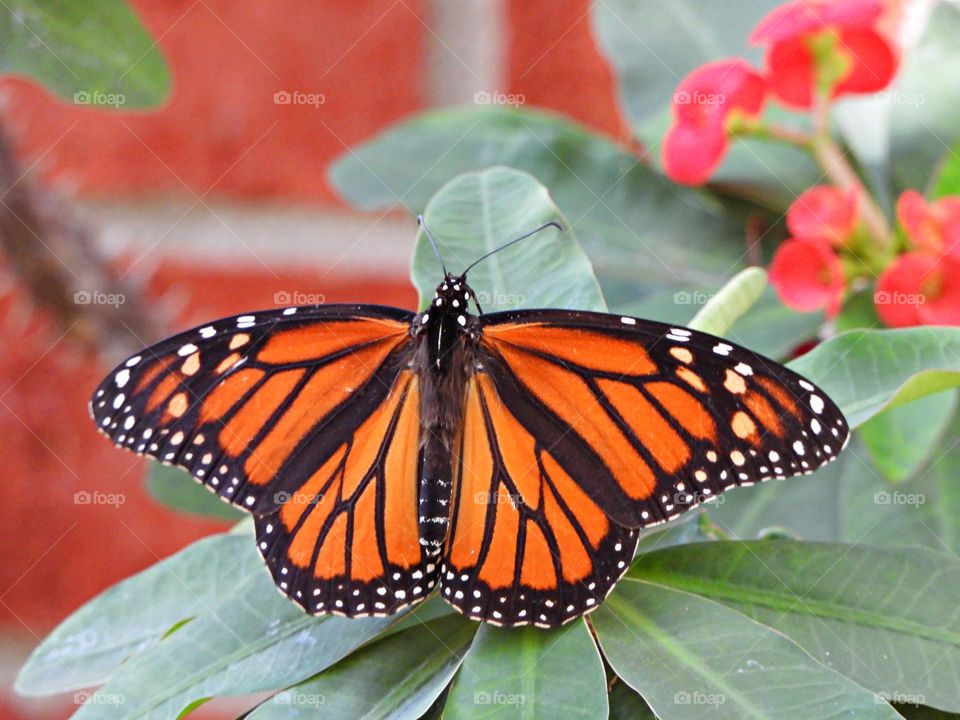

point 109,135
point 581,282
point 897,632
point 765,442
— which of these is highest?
point 109,135

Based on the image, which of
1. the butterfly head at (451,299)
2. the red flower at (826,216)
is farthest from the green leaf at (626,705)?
the red flower at (826,216)

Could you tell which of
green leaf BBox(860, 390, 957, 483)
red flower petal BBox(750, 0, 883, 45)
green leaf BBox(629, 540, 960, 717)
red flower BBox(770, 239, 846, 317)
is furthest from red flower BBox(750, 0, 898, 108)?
green leaf BBox(629, 540, 960, 717)

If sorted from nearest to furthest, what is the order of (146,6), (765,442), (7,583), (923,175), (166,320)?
(765,442), (923,175), (166,320), (146,6), (7,583)

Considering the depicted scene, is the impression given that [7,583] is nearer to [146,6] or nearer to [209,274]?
[209,274]

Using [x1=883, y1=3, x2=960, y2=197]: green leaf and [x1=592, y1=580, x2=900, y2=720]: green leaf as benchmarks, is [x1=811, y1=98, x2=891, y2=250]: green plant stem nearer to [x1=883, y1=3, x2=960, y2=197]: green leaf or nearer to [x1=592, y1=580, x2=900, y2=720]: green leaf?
[x1=883, y1=3, x2=960, y2=197]: green leaf

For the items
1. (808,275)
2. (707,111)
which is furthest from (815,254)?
(707,111)

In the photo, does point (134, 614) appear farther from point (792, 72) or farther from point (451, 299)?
point (792, 72)

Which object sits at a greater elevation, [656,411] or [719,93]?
[719,93]

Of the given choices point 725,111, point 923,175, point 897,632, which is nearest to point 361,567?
point 897,632
